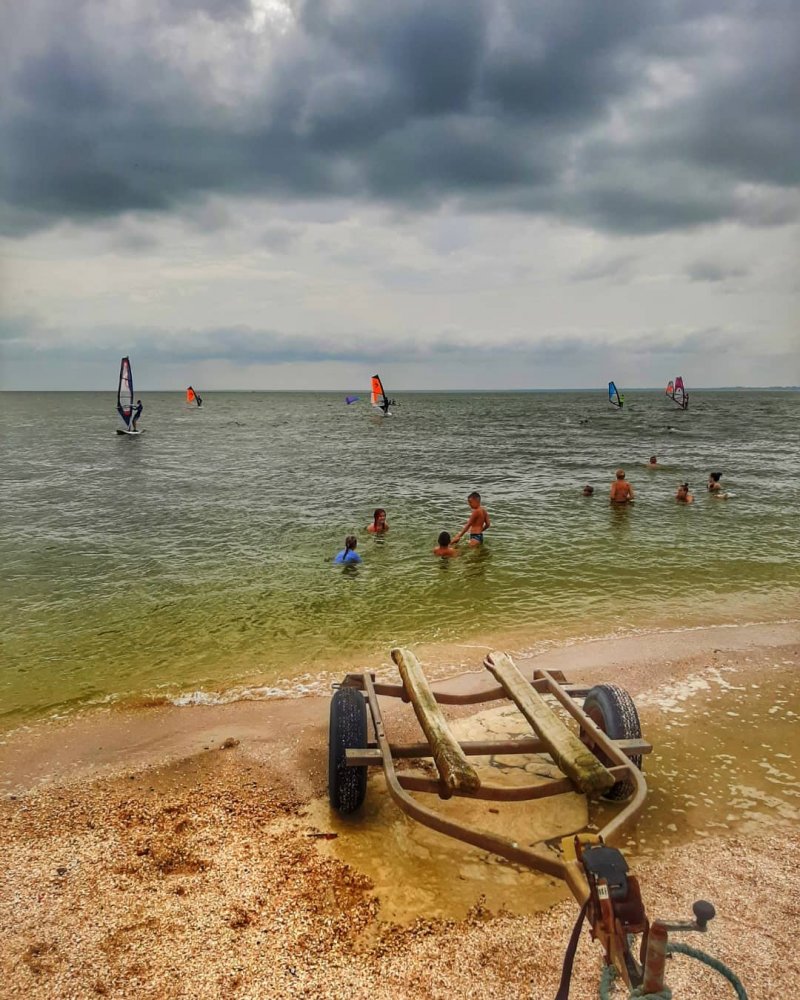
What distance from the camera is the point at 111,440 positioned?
65.2m

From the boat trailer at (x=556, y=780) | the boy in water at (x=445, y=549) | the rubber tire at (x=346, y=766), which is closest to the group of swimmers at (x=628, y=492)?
the boy in water at (x=445, y=549)

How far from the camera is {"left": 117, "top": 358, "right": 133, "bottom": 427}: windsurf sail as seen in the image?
51.4 metres

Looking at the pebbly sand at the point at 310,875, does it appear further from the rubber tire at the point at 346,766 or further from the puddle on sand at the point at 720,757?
the rubber tire at the point at 346,766

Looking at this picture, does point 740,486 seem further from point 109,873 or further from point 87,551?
point 109,873

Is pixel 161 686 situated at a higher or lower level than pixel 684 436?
lower

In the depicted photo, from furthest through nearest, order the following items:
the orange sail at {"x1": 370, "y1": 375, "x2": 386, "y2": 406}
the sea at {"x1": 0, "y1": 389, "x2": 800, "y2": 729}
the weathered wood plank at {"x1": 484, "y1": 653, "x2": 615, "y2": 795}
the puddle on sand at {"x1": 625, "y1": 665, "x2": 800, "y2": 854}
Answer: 1. the orange sail at {"x1": 370, "y1": 375, "x2": 386, "y2": 406}
2. the sea at {"x1": 0, "y1": 389, "x2": 800, "y2": 729}
3. the puddle on sand at {"x1": 625, "y1": 665, "x2": 800, "y2": 854}
4. the weathered wood plank at {"x1": 484, "y1": 653, "x2": 615, "y2": 795}

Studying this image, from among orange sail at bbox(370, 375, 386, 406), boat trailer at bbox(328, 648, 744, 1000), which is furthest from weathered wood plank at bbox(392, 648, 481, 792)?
orange sail at bbox(370, 375, 386, 406)

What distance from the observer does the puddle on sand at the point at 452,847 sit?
206 inches

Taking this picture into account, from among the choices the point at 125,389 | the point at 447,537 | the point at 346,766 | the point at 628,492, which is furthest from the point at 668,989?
the point at 125,389

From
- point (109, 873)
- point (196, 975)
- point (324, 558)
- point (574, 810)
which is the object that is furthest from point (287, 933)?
point (324, 558)

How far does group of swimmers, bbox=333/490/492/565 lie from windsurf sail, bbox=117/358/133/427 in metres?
39.1

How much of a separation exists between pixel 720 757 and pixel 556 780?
351 cm

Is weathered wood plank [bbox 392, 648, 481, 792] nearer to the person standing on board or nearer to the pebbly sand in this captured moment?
the pebbly sand

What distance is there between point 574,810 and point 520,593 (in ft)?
27.3
